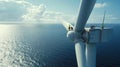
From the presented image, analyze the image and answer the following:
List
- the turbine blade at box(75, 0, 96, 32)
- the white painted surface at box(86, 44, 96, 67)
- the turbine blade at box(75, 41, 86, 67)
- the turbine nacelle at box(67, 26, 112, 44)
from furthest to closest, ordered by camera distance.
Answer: the turbine blade at box(75, 41, 86, 67), the white painted surface at box(86, 44, 96, 67), the turbine nacelle at box(67, 26, 112, 44), the turbine blade at box(75, 0, 96, 32)

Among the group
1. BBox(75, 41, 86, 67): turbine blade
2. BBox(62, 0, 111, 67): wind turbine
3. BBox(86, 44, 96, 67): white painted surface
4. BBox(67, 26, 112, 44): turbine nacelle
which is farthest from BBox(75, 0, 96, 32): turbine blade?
BBox(75, 41, 86, 67): turbine blade

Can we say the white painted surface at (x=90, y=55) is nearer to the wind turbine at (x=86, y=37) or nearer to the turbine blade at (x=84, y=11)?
the wind turbine at (x=86, y=37)

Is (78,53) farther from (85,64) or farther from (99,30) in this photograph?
(99,30)

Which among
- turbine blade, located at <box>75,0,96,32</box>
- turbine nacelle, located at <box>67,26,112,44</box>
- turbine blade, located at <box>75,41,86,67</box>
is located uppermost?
turbine blade, located at <box>75,0,96,32</box>

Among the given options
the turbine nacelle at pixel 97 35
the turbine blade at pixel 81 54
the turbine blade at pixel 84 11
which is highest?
the turbine blade at pixel 84 11

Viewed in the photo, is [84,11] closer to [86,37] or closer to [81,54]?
[86,37]

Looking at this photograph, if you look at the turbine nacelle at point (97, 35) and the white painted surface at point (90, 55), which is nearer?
the turbine nacelle at point (97, 35)

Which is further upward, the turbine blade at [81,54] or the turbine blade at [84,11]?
the turbine blade at [84,11]

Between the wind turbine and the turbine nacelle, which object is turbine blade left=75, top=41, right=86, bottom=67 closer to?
the wind turbine

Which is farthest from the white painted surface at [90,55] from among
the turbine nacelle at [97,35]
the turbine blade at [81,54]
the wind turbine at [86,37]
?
the turbine nacelle at [97,35]

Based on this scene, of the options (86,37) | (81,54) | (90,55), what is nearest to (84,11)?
(86,37)

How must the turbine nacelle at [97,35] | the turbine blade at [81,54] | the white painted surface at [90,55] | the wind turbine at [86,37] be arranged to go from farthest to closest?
the turbine blade at [81,54] < the white painted surface at [90,55] < the turbine nacelle at [97,35] < the wind turbine at [86,37]

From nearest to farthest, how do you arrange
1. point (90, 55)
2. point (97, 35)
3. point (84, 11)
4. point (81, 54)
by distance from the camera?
point (84, 11)
point (97, 35)
point (90, 55)
point (81, 54)
